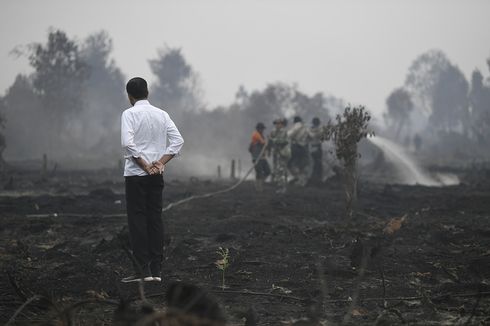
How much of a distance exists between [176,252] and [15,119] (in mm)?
45560

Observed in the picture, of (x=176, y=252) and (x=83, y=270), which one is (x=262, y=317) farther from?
(x=176, y=252)

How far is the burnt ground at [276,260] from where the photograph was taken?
4312 millimetres

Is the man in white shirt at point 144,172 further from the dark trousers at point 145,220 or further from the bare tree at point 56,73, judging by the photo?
the bare tree at point 56,73

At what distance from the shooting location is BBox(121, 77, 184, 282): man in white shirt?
5.42 metres

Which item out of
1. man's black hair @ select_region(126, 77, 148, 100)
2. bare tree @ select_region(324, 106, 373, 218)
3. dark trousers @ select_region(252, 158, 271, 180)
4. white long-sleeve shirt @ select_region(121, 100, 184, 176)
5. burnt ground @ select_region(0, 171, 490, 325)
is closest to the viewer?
burnt ground @ select_region(0, 171, 490, 325)

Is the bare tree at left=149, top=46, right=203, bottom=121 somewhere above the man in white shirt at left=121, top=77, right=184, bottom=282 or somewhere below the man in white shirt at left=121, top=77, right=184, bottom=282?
above

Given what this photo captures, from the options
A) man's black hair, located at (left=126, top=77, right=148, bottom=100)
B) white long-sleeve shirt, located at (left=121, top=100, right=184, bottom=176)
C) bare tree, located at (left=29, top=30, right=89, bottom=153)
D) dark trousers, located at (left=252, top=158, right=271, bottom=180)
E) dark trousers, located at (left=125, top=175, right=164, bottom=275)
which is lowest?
dark trousers, located at (left=125, top=175, right=164, bottom=275)

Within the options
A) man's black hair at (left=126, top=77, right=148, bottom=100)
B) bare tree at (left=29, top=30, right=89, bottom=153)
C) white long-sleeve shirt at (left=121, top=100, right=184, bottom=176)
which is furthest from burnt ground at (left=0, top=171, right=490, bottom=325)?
bare tree at (left=29, top=30, right=89, bottom=153)

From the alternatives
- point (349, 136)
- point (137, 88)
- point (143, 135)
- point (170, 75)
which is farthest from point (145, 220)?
point (170, 75)

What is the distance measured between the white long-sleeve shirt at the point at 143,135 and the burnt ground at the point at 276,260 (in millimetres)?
1179

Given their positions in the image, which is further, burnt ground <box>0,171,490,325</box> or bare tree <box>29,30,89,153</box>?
bare tree <box>29,30,89,153</box>

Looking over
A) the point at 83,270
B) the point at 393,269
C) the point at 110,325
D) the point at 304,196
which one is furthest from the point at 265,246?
the point at 304,196

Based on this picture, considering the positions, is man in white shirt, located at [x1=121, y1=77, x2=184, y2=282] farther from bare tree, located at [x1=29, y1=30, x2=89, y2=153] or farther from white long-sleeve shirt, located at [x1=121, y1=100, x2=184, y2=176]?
bare tree, located at [x1=29, y1=30, x2=89, y2=153]

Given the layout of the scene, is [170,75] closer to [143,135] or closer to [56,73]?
[56,73]
